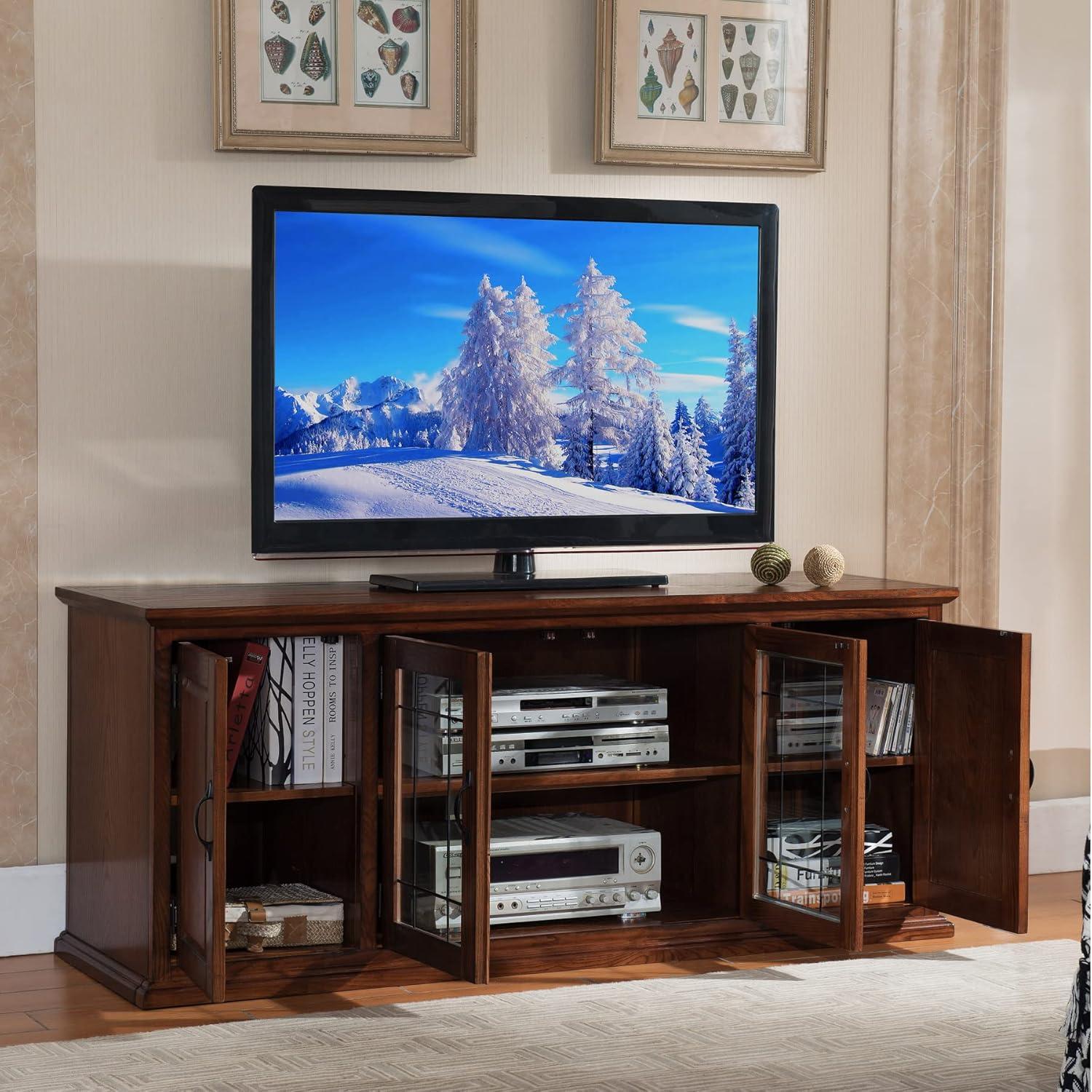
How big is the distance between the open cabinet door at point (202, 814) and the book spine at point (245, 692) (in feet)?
0.45

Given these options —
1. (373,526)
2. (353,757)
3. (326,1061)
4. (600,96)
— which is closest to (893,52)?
(600,96)

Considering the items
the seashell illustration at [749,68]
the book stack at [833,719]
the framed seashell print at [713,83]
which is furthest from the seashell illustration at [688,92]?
the book stack at [833,719]

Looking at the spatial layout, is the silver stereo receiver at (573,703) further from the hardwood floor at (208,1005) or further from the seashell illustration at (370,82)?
the seashell illustration at (370,82)

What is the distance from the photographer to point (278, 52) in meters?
3.41

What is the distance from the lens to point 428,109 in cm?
353

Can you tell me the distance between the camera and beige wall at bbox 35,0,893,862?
3.31 metres

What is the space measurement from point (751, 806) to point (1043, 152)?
76.9 inches

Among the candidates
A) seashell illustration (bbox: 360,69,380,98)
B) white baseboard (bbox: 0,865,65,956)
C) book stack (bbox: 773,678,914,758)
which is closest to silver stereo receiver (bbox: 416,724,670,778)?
book stack (bbox: 773,678,914,758)

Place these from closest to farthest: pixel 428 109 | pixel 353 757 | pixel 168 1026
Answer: pixel 168 1026, pixel 353 757, pixel 428 109

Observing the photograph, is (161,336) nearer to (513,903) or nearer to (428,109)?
(428,109)

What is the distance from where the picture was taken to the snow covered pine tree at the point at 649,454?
3.50 m

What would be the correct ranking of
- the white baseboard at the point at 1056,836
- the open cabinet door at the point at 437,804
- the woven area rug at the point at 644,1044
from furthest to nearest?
the white baseboard at the point at 1056,836, the open cabinet door at the point at 437,804, the woven area rug at the point at 644,1044

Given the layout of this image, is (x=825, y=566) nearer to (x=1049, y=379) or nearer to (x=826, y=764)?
(x=826, y=764)

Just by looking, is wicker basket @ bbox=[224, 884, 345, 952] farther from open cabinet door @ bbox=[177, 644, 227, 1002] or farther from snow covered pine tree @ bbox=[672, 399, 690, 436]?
snow covered pine tree @ bbox=[672, 399, 690, 436]
